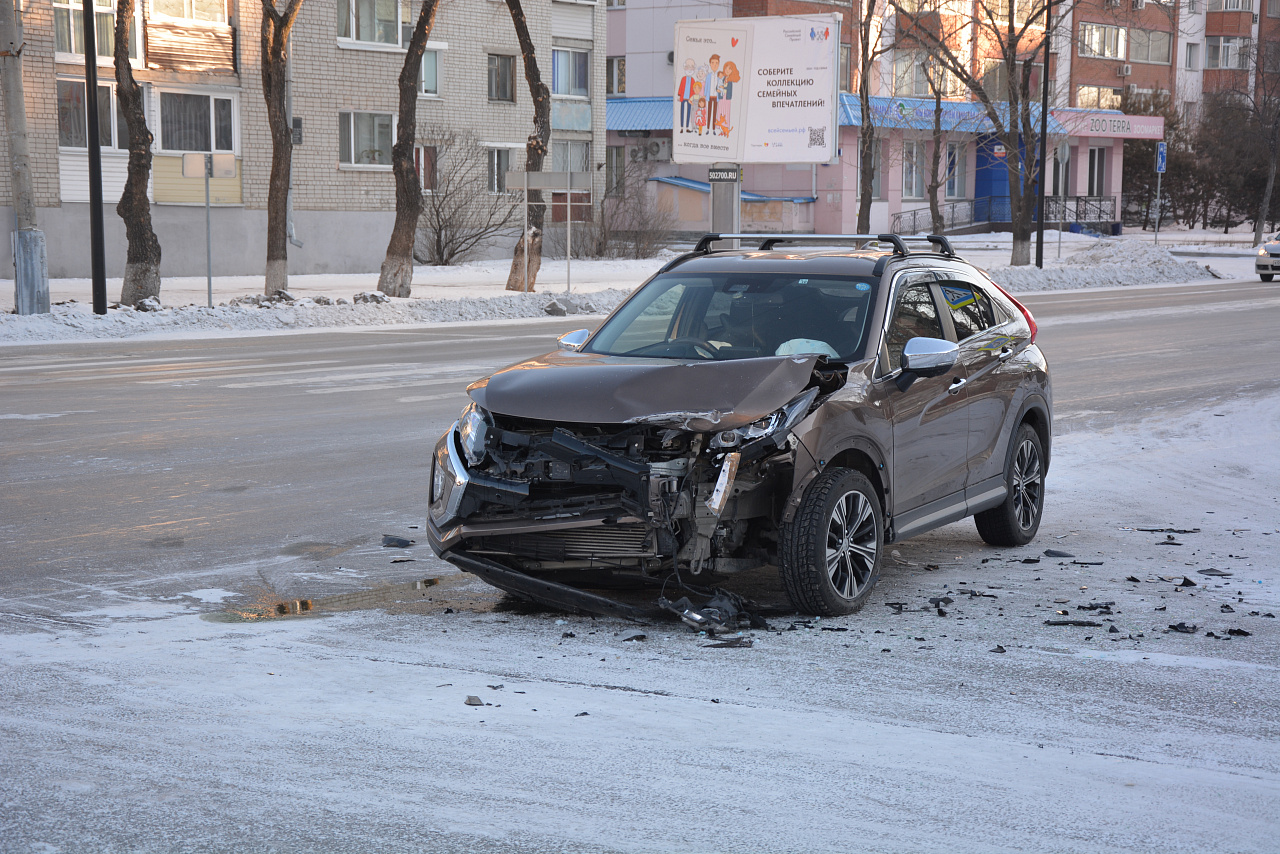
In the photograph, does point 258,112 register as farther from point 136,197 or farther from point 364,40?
point 136,197

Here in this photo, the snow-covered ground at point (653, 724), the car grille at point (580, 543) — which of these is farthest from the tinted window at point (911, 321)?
the car grille at point (580, 543)

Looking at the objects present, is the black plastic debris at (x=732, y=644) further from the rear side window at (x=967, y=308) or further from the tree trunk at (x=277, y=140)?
the tree trunk at (x=277, y=140)

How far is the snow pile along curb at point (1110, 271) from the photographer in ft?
126

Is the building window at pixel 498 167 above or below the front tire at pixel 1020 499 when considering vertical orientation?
above

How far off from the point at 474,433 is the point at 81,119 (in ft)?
110

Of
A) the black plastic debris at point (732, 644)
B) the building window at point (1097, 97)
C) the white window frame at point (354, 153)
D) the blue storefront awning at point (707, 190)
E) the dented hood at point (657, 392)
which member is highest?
the building window at point (1097, 97)

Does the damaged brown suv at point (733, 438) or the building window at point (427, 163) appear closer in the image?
the damaged brown suv at point (733, 438)

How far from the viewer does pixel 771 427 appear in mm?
6074

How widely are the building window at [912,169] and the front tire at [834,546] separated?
57840mm

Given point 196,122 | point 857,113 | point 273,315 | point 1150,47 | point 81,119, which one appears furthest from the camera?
point 1150,47

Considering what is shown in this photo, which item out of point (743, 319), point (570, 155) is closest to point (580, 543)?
point (743, 319)

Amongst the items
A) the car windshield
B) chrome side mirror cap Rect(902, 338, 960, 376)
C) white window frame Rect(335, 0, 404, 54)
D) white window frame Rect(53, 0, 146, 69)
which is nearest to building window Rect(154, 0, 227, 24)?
white window frame Rect(53, 0, 146, 69)

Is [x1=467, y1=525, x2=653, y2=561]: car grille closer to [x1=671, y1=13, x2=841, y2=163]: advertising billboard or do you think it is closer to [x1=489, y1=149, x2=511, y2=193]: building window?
[x1=671, y1=13, x2=841, y2=163]: advertising billboard

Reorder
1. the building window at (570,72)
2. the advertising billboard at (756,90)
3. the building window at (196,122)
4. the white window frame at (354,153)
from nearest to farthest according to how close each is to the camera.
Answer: the advertising billboard at (756,90)
the building window at (196,122)
the white window frame at (354,153)
the building window at (570,72)
